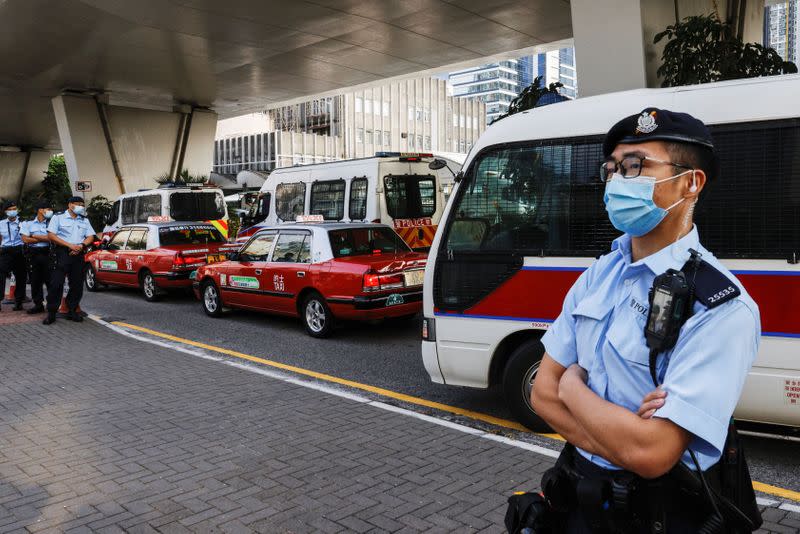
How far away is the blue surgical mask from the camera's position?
5.58 ft

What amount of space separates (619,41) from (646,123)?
10050mm

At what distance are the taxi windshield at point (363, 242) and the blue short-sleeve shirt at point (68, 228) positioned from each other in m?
4.19

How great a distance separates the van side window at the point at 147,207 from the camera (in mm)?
18297

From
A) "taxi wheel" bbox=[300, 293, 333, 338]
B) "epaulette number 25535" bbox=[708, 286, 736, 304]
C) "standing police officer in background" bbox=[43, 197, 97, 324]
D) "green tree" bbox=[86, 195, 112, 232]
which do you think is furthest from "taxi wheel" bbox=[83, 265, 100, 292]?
"epaulette number 25535" bbox=[708, 286, 736, 304]

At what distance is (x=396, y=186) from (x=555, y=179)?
363 inches

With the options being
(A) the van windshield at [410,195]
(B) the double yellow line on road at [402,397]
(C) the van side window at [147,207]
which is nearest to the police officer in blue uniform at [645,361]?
(B) the double yellow line on road at [402,397]

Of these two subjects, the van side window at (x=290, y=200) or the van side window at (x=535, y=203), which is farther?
the van side window at (x=290, y=200)

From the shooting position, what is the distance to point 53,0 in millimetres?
15852

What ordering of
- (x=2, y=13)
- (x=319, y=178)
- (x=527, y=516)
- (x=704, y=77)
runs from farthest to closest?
(x=2, y=13) → (x=319, y=178) → (x=704, y=77) → (x=527, y=516)

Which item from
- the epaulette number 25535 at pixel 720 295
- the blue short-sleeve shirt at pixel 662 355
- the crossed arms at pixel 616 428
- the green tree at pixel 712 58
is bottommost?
the crossed arms at pixel 616 428

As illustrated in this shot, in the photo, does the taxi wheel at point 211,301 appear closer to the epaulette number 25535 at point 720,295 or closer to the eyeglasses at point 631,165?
the eyeglasses at point 631,165

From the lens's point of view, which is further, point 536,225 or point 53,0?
point 53,0

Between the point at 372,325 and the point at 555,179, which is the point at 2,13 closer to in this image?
the point at 372,325

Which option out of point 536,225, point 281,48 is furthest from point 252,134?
point 536,225
